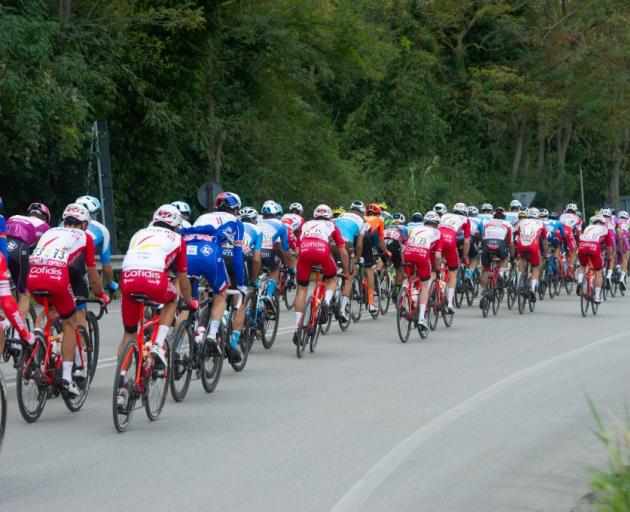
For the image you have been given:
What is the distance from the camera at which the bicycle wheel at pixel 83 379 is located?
1098 centimetres

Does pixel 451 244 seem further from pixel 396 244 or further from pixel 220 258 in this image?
pixel 220 258

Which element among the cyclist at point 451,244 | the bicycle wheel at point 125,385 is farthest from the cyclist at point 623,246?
the bicycle wheel at point 125,385

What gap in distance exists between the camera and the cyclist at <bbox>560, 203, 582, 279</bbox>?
2958cm

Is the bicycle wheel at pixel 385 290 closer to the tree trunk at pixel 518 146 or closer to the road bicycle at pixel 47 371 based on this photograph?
the road bicycle at pixel 47 371

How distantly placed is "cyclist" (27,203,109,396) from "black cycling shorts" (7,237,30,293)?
2.05 metres

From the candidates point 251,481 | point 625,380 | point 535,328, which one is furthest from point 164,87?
point 251,481

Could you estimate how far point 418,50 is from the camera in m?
60.1

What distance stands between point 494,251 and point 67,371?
13837mm

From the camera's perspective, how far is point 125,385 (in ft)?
32.1

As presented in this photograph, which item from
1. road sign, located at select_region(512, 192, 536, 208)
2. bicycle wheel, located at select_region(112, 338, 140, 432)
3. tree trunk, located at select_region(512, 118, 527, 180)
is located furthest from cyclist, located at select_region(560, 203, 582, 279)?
tree trunk, located at select_region(512, 118, 527, 180)

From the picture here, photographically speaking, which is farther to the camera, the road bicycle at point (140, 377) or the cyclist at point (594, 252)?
the cyclist at point (594, 252)

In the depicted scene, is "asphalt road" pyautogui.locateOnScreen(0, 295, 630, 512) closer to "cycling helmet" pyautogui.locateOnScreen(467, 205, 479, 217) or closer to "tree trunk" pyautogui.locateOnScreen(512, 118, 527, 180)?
"cycling helmet" pyautogui.locateOnScreen(467, 205, 479, 217)

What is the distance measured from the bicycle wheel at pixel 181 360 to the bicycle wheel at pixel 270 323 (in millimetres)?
4231

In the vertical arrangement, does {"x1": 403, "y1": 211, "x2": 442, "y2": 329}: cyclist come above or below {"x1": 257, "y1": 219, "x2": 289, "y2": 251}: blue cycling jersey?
below
